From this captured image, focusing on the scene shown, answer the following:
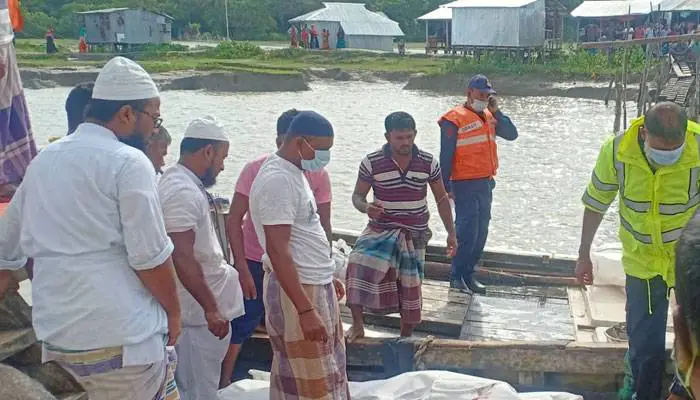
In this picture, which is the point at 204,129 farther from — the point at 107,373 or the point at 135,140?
the point at 107,373

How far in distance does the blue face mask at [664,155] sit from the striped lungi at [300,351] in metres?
1.65

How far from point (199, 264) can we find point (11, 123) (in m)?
1.11

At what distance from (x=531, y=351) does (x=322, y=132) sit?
6.00ft

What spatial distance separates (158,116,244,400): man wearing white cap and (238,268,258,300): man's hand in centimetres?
28

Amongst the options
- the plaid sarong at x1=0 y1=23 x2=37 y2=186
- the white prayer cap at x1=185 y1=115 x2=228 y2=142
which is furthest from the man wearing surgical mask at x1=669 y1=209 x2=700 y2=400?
the plaid sarong at x1=0 y1=23 x2=37 y2=186

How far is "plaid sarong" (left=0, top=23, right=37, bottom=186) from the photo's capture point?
11.6 ft

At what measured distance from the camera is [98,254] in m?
2.54

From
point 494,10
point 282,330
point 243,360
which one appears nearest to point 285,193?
point 282,330

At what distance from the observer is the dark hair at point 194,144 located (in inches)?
148

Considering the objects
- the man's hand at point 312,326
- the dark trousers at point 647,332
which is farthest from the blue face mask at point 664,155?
the man's hand at point 312,326

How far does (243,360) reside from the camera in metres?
4.82

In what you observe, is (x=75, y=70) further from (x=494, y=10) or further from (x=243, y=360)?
(x=243, y=360)

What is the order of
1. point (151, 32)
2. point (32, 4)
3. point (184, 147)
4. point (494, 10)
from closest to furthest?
point (184, 147) → point (494, 10) → point (151, 32) → point (32, 4)

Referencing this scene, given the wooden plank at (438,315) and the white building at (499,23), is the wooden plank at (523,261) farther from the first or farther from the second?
the white building at (499,23)
